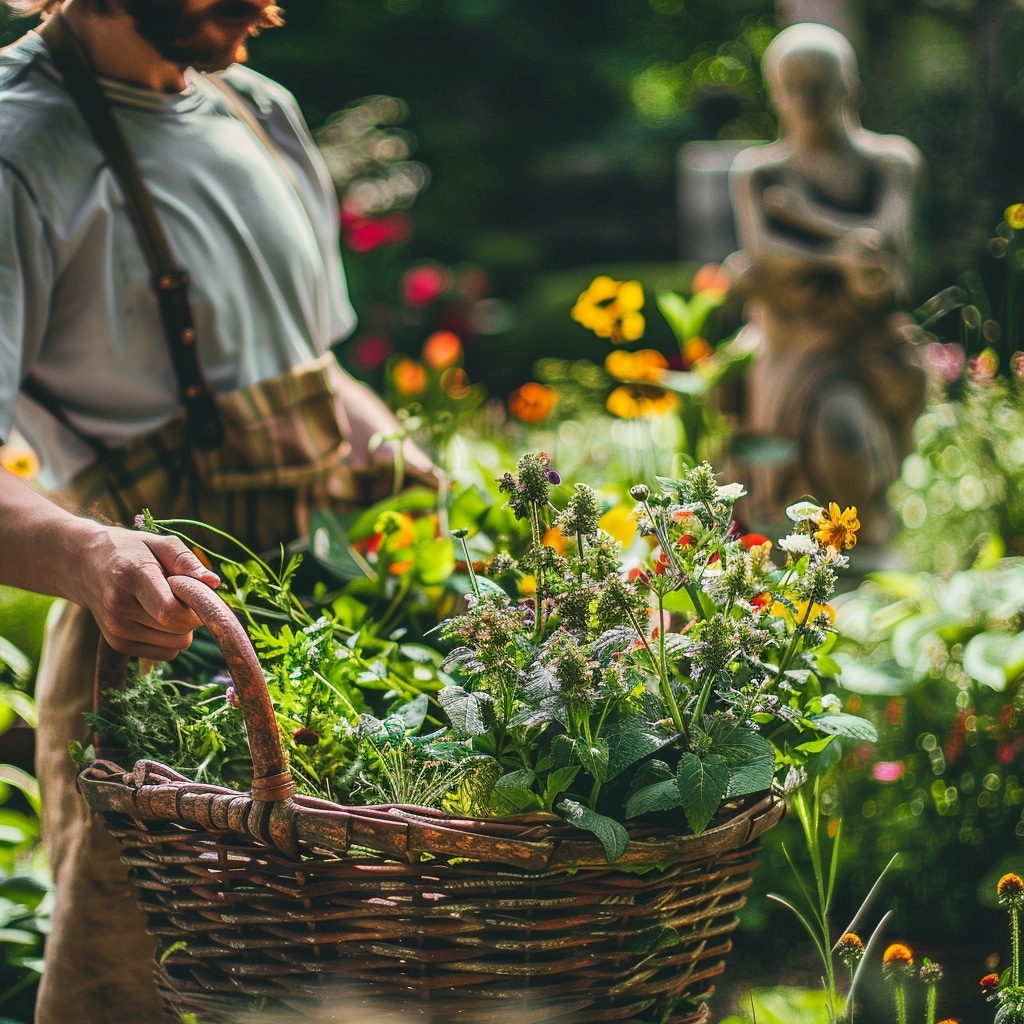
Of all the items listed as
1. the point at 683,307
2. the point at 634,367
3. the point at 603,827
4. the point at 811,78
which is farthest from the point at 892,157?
the point at 603,827

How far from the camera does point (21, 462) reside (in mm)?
2268

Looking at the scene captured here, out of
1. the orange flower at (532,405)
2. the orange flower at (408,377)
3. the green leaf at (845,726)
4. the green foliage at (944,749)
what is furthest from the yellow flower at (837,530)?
the orange flower at (408,377)

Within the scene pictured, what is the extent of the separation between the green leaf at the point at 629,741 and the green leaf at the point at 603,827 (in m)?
0.04

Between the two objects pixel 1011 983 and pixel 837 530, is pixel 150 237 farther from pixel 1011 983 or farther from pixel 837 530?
pixel 1011 983

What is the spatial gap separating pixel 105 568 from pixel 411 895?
353mm

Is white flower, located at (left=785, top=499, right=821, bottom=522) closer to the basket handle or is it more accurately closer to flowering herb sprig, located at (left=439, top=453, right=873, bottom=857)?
flowering herb sprig, located at (left=439, top=453, right=873, bottom=857)

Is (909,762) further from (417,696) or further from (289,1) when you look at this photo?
(289,1)

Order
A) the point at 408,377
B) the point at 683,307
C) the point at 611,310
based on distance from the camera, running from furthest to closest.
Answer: the point at 408,377, the point at 683,307, the point at 611,310

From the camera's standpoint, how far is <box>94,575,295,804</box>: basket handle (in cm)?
85

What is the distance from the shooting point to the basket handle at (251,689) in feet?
2.81

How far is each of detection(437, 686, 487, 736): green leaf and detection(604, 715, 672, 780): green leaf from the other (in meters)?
0.10

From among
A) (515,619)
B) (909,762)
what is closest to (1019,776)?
(909,762)

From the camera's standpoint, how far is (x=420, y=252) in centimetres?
1016

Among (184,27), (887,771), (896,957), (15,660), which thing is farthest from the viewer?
(887,771)
